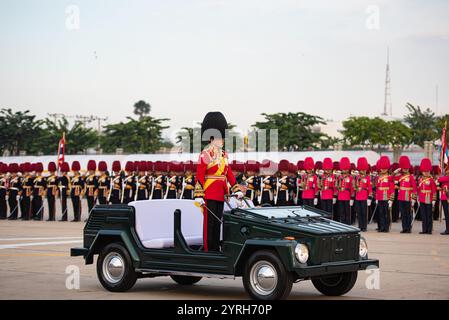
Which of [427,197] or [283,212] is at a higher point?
[283,212]

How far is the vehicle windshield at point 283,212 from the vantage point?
10.9m

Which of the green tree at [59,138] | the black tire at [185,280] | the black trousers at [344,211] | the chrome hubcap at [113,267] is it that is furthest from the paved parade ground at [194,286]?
the green tree at [59,138]

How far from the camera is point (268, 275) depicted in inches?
406

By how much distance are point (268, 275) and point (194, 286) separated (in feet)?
8.81

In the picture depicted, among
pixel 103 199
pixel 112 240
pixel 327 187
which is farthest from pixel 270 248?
pixel 103 199

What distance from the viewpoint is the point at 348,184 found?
24.9m

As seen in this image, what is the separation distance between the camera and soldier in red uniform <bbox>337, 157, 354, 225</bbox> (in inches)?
979

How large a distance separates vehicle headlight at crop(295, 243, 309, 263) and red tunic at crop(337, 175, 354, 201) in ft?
48.5

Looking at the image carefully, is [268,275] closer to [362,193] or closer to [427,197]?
[427,197]

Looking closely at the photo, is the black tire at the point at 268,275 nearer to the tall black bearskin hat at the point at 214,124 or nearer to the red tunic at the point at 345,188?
the tall black bearskin hat at the point at 214,124

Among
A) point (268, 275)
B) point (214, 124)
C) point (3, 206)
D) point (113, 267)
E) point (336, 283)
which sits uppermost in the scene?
point (214, 124)

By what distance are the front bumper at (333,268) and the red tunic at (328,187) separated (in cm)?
1425
